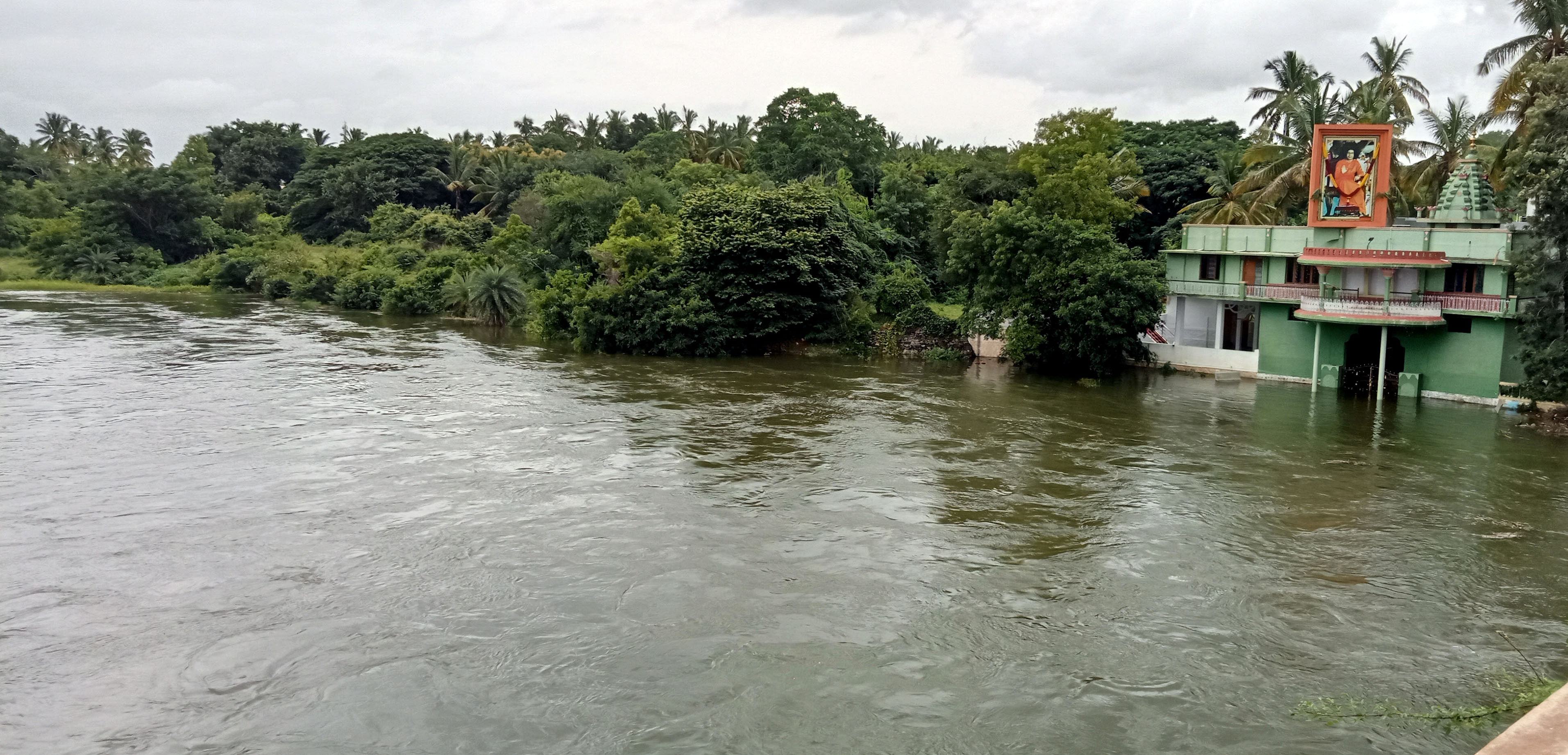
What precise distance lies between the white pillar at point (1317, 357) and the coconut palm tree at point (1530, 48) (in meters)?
7.55

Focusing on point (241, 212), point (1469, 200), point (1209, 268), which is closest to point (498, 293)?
point (1209, 268)

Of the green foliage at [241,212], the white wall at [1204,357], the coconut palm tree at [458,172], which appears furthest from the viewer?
the green foliage at [241,212]

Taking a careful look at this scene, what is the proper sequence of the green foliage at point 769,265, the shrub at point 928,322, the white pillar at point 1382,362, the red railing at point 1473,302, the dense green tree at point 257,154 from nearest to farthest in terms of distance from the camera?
the red railing at point 1473,302, the white pillar at point 1382,362, the green foliage at point 769,265, the shrub at point 928,322, the dense green tree at point 257,154

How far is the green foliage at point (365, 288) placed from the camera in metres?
60.8

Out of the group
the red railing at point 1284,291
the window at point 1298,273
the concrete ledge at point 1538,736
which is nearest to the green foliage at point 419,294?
the red railing at point 1284,291

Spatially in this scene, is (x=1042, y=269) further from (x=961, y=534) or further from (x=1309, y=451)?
(x=961, y=534)

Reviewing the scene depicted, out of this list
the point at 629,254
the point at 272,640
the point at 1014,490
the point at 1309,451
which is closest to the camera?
the point at 272,640

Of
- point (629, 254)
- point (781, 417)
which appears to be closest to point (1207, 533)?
point (781, 417)

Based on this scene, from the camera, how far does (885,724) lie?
37.0ft

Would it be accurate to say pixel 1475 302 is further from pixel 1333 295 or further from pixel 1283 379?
pixel 1283 379

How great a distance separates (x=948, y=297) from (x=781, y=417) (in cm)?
2145

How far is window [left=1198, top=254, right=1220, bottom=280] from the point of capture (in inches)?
1496

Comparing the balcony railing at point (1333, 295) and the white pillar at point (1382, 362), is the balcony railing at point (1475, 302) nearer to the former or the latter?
the balcony railing at point (1333, 295)

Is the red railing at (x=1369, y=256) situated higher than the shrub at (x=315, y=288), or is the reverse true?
the red railing at (x=1369, y=256)
